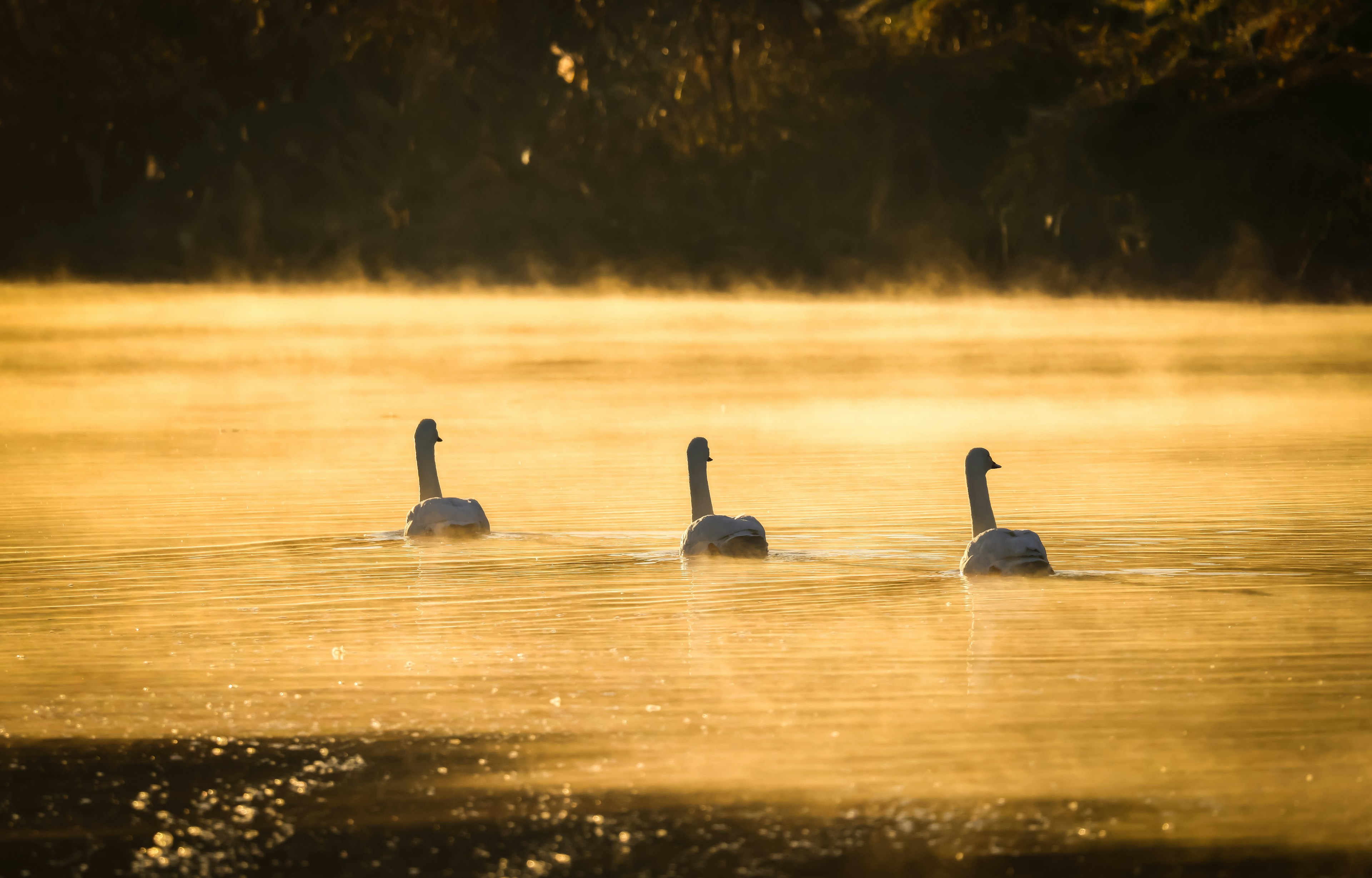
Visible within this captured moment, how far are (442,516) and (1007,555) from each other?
3.72 metres

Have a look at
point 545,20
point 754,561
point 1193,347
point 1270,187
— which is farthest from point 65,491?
point 545,20

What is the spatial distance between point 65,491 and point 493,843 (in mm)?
10360

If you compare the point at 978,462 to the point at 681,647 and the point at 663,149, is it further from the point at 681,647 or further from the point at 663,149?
the point at 663,149

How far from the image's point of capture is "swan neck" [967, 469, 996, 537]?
12773 millimetres

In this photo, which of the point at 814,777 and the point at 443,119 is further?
the point at 443,119

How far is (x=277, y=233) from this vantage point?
191ft

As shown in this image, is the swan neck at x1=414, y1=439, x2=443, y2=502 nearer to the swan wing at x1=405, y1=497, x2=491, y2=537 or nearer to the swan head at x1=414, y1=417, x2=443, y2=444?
the swan head at x1=414, y1=417, x2=443, y2=444

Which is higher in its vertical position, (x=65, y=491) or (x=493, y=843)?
(x=65, y=491)

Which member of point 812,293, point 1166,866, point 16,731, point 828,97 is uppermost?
point 828,97

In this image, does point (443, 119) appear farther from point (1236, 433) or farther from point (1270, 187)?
point (1236, 433)

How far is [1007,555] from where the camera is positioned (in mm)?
12047

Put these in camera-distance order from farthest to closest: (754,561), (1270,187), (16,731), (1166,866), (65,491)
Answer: (1270,187)
(65,491)
(754,561)
(16,731)
(1166,866)

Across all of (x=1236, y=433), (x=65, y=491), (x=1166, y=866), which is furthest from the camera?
(x=1236, y=433)

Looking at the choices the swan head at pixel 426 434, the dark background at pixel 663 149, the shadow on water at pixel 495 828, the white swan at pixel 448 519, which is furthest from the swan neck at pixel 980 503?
the dark background at pixel 663 149
